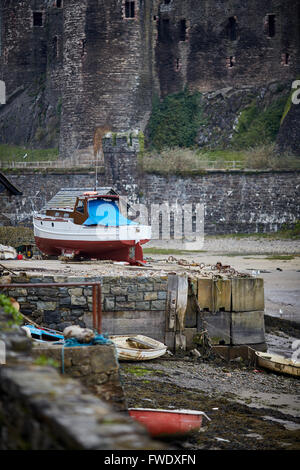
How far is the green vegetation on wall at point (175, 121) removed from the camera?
132 feet

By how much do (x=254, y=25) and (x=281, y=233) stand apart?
42.2 ft

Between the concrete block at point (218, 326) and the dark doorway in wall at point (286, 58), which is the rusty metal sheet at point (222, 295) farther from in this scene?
the dark doorway in wall at point (286, 58)

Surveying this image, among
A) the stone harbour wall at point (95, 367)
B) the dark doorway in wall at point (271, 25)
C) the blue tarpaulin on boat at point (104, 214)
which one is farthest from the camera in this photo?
the dark doorway in wall at point (271, 25)

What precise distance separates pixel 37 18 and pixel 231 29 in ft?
37.7

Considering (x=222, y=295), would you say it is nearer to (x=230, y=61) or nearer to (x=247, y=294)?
(x=247, y=294)

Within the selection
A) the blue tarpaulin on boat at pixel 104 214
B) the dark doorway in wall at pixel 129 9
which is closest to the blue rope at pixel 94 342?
the blue tarpaulin on boat at pixel 104 214

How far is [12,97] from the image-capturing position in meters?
46.9

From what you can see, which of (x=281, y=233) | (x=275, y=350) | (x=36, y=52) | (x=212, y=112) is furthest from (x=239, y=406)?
(x=36, y=52)

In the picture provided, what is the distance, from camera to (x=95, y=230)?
63.4 ft

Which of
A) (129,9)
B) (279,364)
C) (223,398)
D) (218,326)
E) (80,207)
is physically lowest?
(279,364)

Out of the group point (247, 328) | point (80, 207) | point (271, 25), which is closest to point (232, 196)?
point (271, 25)

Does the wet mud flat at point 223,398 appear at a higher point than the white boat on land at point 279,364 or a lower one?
higher

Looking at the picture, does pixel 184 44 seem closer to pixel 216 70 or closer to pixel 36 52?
pixel 216 70

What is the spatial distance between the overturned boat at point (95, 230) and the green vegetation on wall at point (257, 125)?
18983 mm
